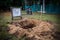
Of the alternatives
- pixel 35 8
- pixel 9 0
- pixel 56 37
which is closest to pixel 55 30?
pixel 56 37

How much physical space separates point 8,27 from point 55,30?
242 mm

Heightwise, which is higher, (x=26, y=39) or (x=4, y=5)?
(x=4, y=5)

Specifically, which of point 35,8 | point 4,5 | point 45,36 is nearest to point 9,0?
point 4,5

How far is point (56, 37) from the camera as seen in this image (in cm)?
69

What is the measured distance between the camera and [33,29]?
28.0 inches

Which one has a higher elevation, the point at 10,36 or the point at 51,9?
the point at 51,9

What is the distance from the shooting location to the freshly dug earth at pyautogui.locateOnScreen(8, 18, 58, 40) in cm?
69

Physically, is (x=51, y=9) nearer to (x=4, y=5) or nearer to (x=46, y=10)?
(x=46, y=10)

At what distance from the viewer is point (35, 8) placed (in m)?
0.72

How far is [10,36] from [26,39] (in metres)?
0.08

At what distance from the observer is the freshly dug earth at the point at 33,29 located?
0.69 m

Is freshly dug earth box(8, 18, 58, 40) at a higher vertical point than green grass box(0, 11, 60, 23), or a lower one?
lower

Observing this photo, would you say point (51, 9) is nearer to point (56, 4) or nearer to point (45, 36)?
point (56, 4)

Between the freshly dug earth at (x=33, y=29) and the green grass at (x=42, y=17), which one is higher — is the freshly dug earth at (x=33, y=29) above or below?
below
